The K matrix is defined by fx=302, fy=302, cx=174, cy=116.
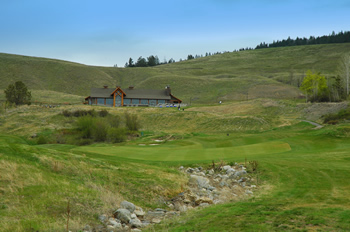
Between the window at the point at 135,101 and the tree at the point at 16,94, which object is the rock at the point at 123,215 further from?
the window at the point at 135,101

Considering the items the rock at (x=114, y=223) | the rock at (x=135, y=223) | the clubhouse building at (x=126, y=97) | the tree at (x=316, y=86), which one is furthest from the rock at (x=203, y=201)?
the clubhouse building at (x=126, y=97)

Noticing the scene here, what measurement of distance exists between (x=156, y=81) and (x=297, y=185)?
13857 centimetres

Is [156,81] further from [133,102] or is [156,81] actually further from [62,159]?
[62,159]

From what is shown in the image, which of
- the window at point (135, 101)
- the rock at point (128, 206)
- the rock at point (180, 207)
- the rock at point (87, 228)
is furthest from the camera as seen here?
the window at point (135, 101)

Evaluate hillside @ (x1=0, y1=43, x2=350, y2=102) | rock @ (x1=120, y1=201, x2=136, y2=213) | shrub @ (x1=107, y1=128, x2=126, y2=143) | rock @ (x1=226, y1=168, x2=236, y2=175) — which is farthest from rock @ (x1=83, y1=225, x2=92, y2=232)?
hillside @ (x1=0, y1=43, x2=350, y2=102)

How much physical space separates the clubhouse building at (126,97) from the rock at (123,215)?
88432 millimetres

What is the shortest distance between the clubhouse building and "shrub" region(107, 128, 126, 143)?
47989 millimetres

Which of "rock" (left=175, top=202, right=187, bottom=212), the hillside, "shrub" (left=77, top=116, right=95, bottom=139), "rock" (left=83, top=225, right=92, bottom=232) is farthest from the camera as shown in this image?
the hillside

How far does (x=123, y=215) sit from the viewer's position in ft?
34.3

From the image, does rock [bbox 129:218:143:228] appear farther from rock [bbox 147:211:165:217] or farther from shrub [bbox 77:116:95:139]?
shrub [bbox 77:116:95:139]

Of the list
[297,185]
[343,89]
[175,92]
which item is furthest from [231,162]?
[175,92]

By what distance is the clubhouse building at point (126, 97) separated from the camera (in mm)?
98000

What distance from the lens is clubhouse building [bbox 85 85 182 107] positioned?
98.0 meters

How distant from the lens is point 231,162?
21.1 meters
